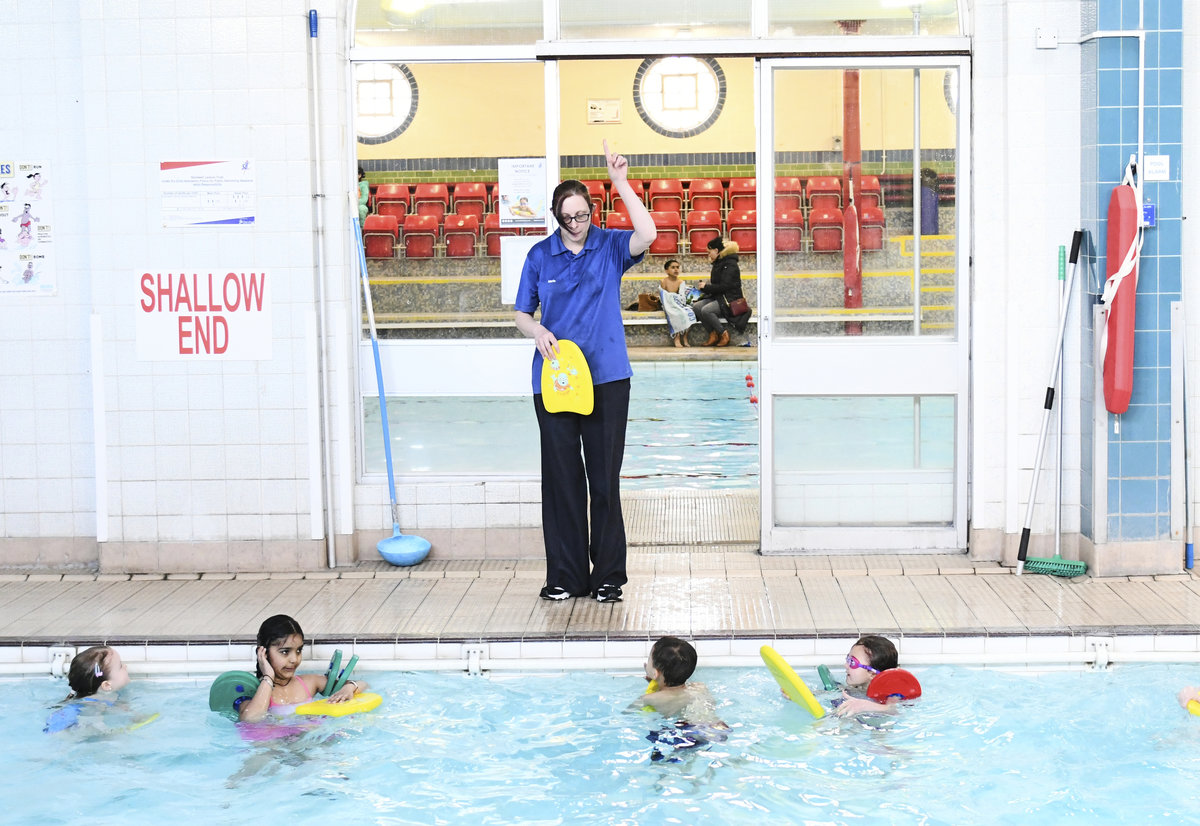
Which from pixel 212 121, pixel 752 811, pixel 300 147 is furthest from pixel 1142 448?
pixel 212 121

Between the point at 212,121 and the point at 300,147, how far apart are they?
39 cm

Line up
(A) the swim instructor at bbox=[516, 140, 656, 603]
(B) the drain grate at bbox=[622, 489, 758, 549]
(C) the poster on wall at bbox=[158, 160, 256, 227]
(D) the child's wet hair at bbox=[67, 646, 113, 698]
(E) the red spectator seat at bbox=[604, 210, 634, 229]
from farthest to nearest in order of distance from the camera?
(E) the red spectator seat at bbox=[604, 210, 634, 229], (B) the drain grate at bbox=[622, 489, 758, 549], (C) the poster on wall at bbox=[158, 160, 256, 227], (A) the swim instructor at bbox=[516, 140, 656, 603], (D) the child's wet hair at bbox=[67, 646, 113, 698]

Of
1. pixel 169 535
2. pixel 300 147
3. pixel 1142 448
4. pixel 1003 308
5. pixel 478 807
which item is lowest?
pixel 478 807

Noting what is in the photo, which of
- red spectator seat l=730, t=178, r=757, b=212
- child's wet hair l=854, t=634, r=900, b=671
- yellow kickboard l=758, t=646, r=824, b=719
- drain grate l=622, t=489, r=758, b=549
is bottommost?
yellow kickboard l=758, t=646, r=824, b=719

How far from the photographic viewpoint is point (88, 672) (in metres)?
4.45

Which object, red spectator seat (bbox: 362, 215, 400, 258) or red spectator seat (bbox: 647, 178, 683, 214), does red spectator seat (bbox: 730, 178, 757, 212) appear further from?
red spectator seat (bbox: 362, 215, 400, 258)

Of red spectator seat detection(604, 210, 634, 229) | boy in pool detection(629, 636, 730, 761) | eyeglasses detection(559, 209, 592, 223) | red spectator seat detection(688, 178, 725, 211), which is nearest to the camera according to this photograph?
boy in pool detection(629, 636, 730, 761)

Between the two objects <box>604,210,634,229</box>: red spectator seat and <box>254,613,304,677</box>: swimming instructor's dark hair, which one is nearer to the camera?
<box>254,613,304,677</box>: swimming instructor's dark hair

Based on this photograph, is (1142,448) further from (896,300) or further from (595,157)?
(595,157)

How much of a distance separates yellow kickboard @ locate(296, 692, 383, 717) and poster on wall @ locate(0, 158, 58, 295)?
8.64 feet

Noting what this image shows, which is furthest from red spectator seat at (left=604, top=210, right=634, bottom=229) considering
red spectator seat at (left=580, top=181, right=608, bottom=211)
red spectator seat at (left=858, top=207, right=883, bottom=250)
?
red spectator seat at (left=858, top=207, right=883, bottom=250)

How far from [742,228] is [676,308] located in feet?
10.0

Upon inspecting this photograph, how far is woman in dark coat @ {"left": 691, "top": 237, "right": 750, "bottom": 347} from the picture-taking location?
14109 mm

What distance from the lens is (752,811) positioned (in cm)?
374
